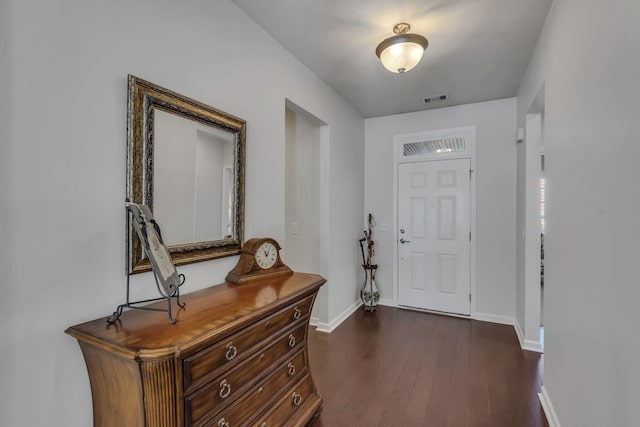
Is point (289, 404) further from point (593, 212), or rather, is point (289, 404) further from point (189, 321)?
point (593, 212)

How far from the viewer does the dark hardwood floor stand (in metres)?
1.97

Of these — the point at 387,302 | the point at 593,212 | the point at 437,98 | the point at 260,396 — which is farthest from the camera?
the point at 387,302

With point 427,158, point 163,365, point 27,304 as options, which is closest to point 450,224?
point 427,158

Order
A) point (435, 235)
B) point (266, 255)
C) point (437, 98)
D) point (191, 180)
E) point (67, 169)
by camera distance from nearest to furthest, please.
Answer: point (67, 169), point (191, 180), point (266, 255), point (437, 98), point (435, 235)

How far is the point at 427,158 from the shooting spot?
3975 mm

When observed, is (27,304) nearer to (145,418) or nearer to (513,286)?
(145,418)

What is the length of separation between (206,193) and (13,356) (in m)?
1.04

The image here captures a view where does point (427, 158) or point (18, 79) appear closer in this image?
point (18, 79)

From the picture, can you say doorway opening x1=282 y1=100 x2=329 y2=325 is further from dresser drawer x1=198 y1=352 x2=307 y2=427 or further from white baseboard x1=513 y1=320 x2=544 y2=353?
white baseboard x1=513 y1=320 x2=544 y2=353

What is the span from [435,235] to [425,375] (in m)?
1.93

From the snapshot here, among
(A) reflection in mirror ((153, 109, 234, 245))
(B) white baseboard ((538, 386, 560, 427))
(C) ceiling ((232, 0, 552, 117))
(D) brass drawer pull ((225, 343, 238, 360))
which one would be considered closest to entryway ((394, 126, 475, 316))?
(C) ceiling ((232, 0, 552, 117))

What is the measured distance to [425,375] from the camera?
2.45m

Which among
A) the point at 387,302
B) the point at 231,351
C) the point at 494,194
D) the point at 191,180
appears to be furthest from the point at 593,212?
the point at 387,302

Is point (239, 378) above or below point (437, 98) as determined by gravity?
below
